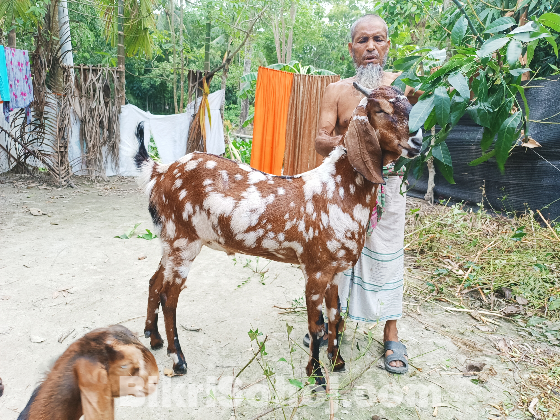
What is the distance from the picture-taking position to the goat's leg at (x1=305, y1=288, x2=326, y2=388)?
2.40m

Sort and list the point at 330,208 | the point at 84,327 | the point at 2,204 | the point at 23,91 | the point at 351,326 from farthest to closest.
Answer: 1. the point at 23,91
2. the point at 2,204
3. the point at 351,326
4. the point at 84,327
5. the point at 330,208

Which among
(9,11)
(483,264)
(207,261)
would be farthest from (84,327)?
(9,11)

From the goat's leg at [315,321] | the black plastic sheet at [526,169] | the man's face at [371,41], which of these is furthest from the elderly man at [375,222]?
the black plastic sheet at [526,169]

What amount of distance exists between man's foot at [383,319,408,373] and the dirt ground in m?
0.07

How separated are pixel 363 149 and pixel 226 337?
1.80 m

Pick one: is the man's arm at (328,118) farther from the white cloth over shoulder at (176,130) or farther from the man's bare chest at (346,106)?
the white cloth over shoulder at (176,130)

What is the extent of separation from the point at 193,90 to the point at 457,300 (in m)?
7.94

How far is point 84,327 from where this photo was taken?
305 cm

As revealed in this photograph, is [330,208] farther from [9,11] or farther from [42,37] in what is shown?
[9,11]

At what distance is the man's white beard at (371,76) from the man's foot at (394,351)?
1736 millimetres

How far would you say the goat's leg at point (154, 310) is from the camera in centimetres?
275

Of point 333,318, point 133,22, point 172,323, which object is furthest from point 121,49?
point 333,318

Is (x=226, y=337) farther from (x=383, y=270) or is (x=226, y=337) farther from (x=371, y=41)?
(x=371, y=41)

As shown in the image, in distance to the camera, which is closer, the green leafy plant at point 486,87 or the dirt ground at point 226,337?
the green leafy plant at point 486,87
